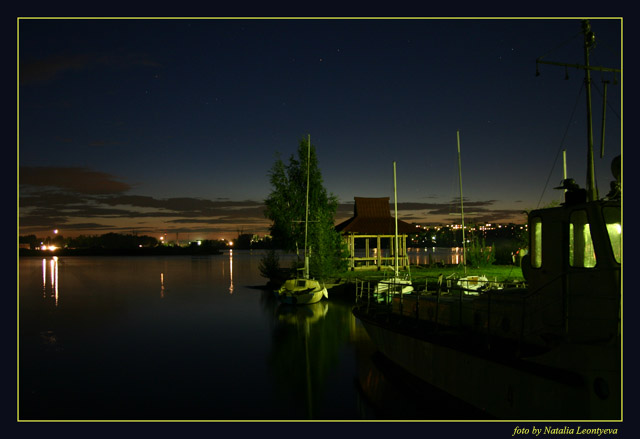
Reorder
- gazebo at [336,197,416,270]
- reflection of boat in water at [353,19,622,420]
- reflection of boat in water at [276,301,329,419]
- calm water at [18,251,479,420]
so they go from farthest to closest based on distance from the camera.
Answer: gazebo at [336,197,416,270], reflection of boat in water at [276,301,329,419], calm water at [18,251,479,420], reflection of boat in water at [353,19,622,420]

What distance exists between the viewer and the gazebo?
1877 inches

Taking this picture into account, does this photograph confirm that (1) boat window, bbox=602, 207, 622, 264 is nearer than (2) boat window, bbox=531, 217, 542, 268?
Yes

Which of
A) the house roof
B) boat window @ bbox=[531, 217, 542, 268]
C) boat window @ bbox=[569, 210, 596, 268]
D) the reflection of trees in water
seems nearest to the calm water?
the reflection of trees in water

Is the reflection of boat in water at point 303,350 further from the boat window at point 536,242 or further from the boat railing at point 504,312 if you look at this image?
the boat window at point 536,242

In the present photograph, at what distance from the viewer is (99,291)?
56562 millimetres

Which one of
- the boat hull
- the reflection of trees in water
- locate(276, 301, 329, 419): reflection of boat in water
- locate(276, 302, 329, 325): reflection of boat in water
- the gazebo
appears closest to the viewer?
the boat hull

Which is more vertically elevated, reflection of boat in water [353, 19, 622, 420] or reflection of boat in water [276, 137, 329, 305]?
reflection of boat in water [353, 19, 622, 420]

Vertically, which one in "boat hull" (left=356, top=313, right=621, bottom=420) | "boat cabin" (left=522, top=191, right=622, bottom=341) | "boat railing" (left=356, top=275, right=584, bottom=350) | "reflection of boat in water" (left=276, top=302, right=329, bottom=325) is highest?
"boat cabin" (left=522, top=191, right=622, bottom=341)

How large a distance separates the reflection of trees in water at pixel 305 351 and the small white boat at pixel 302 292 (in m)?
0.52

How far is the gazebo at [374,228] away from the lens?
47.7 meters

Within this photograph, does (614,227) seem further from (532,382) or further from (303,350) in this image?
(303,350)

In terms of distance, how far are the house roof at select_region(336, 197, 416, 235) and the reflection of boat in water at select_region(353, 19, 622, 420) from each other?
116ft

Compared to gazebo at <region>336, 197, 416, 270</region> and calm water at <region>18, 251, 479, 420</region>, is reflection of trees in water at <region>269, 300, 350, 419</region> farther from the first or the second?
gazebo at <region>336, 197, 416, 270</region>

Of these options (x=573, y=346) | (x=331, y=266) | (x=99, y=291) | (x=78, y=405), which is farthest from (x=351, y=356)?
(x=99, y=291)
